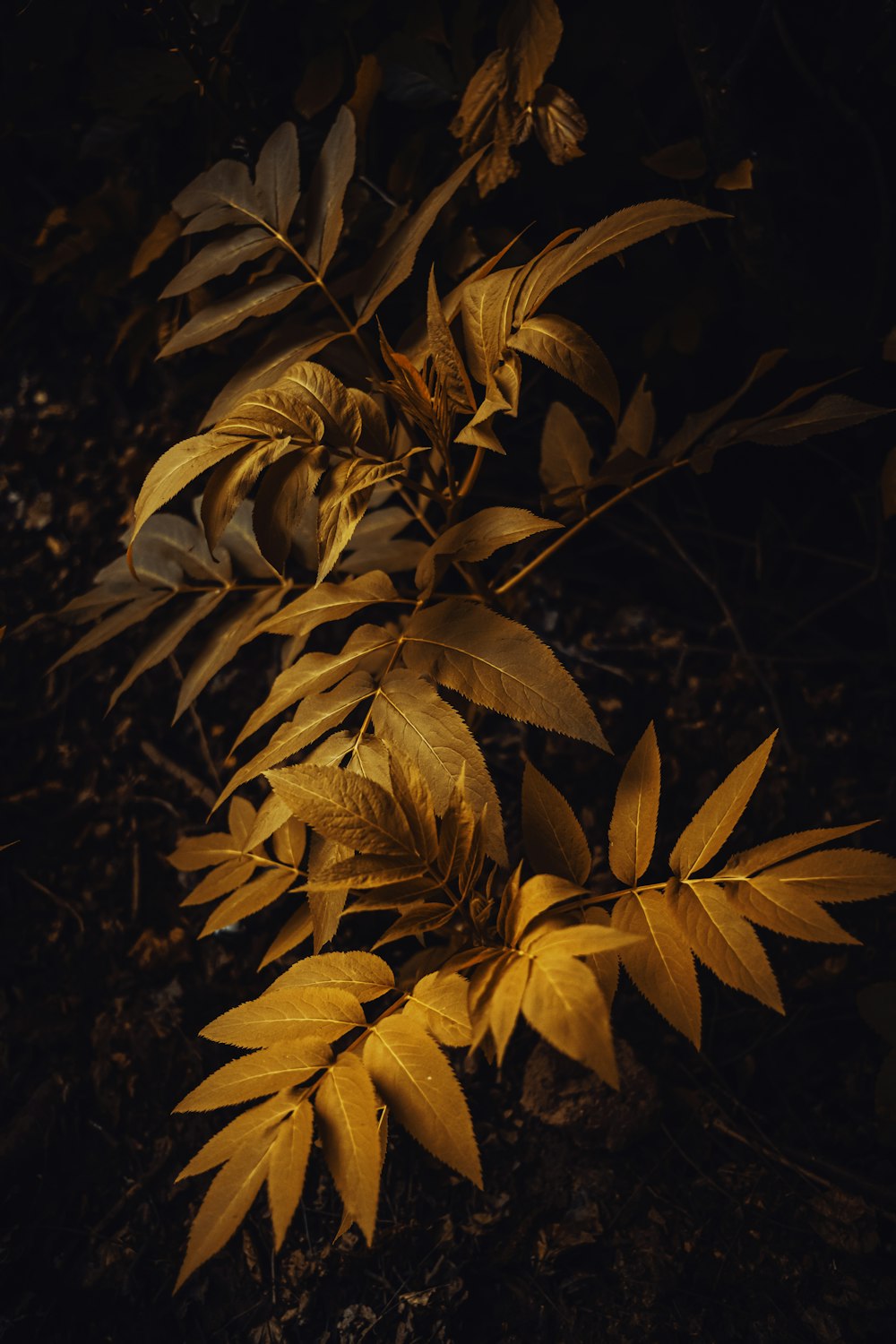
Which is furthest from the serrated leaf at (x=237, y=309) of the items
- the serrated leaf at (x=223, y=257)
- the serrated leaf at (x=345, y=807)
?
the serrated leaf at (x=345, y=807)

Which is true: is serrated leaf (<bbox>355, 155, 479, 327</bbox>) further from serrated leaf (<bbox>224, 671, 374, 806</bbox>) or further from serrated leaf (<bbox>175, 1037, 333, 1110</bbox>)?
serrated leaf (<bbox>175, 1037, 333, 1110</bbox>)

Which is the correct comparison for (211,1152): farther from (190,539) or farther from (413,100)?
(413,100)

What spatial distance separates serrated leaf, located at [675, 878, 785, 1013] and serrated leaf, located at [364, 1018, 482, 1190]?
27cm

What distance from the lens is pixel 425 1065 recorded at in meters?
0.80

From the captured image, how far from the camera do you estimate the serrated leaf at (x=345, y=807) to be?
0.81m

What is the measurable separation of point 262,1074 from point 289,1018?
59 millimetres

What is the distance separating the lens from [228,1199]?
0.75m

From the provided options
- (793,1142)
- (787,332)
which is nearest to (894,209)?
(787,332)

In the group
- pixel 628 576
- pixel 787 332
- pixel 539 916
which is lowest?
pixel 628 576

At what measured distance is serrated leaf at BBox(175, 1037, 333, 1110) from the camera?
81 cm

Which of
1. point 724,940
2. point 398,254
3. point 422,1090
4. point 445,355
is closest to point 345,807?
→ point 422,1090

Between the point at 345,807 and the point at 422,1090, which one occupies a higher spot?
the point at 345,807

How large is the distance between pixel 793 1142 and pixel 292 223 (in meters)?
1.53

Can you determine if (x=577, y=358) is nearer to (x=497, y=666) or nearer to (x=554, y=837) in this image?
(x=497, y=666)
